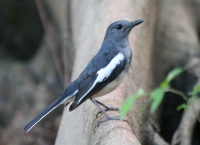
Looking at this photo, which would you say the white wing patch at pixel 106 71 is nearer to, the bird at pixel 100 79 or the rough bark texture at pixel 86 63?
the bird at pixel 100 79

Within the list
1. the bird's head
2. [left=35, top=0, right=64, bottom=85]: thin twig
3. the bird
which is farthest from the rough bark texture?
the bird's head

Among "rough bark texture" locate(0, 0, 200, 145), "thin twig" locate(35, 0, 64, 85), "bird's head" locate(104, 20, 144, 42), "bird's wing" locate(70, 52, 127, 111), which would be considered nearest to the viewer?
"bird's wing" locate(70, 52, 127, 111)

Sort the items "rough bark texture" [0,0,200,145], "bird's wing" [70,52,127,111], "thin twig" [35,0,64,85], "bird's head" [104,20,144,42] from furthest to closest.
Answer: "thin twig" [35,0,64,85] → "bird's head" [104,20,144,42] → "rough bark texture" [0,0,200,145] → "bird's wing" [70,52,127,111]

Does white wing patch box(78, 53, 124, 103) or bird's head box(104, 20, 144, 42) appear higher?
bird's head box(104, 20, 144, 42)

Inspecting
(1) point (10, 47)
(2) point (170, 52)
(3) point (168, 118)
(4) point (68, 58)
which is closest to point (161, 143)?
(3) point (168, 118)

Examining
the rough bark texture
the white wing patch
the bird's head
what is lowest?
the rough bark texture

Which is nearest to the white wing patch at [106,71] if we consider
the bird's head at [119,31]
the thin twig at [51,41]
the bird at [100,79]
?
the bird at [100,79]

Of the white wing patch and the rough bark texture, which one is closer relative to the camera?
the white wing patch

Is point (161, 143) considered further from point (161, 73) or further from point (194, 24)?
point (194, 24)

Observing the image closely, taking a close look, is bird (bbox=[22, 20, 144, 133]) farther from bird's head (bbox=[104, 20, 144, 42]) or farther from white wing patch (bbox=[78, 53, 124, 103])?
bird's head (bbox=[104, 20, 144, 42])
